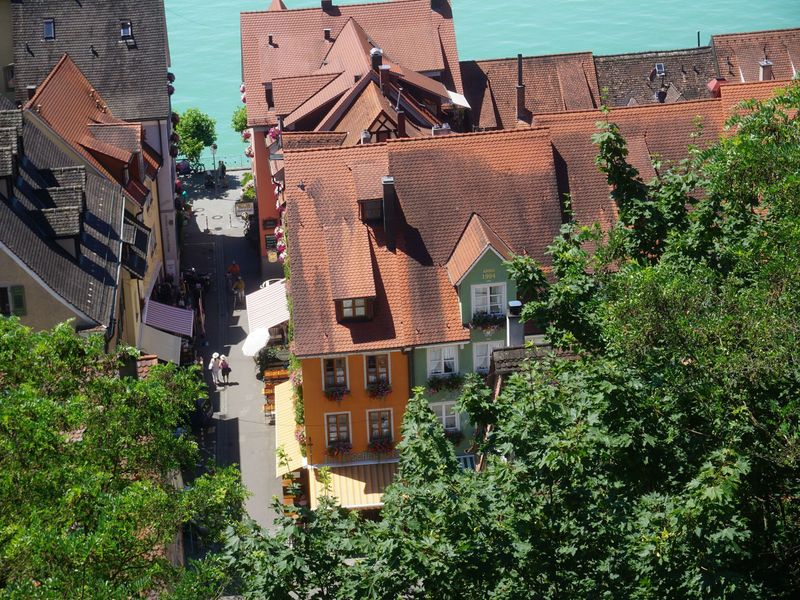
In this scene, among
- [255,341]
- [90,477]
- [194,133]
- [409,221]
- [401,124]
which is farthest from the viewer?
[194,133]

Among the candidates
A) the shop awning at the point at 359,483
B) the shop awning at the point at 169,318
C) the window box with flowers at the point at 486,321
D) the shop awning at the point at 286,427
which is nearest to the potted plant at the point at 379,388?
the shop awning at the point at 359,483

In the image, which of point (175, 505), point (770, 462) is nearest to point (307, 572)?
point (175, 505)

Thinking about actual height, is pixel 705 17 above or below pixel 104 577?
above

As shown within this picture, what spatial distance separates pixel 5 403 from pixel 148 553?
148 inches

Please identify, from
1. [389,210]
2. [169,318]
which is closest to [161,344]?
[169,318]

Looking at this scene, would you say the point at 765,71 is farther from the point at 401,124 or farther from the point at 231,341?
the point at 231,341

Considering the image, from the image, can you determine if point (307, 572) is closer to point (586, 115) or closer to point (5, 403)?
point (5, 403)

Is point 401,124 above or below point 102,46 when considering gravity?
below

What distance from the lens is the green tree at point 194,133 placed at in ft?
282

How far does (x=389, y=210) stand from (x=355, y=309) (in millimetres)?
3732

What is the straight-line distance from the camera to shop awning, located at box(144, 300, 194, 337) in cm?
5938

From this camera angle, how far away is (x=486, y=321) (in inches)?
1940

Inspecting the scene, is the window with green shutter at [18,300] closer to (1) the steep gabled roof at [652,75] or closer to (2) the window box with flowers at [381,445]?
(2) the window box with flowers at [381,445]

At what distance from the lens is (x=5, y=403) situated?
27.1m
